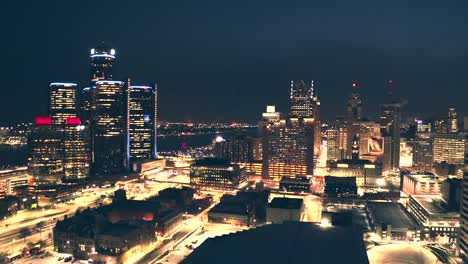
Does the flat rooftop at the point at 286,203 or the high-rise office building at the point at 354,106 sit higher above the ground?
the high-rise office building at the point at 354,106

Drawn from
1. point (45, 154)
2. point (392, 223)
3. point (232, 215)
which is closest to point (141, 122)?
point (45, 154)

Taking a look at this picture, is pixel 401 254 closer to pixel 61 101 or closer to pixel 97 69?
pixel 61 101

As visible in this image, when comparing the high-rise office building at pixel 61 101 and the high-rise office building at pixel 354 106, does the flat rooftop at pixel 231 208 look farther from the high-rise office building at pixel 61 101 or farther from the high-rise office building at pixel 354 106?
the high-rise office building at pixel 354 106

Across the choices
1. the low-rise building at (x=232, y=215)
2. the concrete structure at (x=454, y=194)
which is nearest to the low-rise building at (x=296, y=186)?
the low-rise building at (x=232, y=215)

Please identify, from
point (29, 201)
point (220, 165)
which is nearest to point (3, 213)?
point (29, 201)

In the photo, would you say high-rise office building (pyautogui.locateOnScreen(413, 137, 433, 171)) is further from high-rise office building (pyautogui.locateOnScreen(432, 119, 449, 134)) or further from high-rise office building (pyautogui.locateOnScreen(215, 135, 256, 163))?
high-rise office building (pyautogui.locateOnScreen(215, 135, 256, 163))
